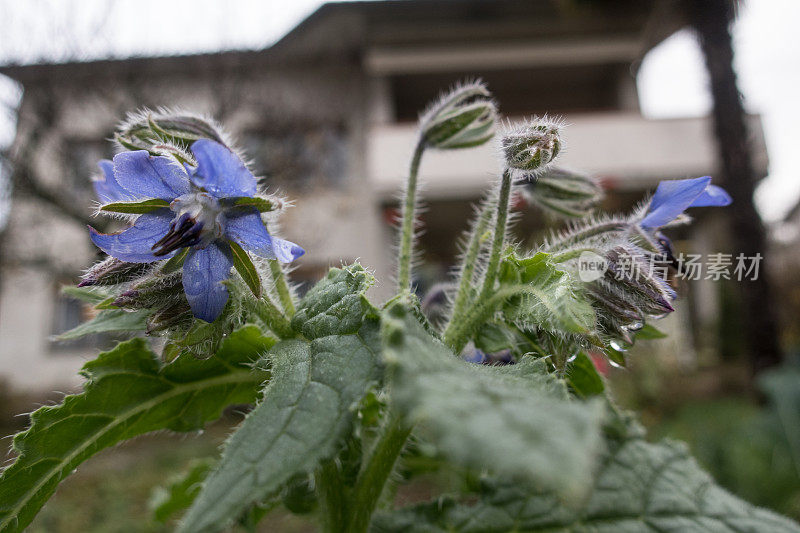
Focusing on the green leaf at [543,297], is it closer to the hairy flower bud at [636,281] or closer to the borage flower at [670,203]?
the hairy flower bud at [636,281]

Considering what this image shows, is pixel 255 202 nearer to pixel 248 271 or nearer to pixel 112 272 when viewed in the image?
pixel 248 271

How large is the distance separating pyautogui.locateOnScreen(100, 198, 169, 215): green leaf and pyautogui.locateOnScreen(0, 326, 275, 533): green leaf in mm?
157

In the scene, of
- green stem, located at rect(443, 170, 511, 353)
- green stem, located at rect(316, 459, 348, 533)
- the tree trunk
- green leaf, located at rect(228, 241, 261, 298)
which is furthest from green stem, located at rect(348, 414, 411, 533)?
the tree trunk

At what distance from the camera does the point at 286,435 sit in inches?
19.2

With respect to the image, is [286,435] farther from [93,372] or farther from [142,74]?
[142,74]

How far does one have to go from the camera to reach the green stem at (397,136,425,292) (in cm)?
78

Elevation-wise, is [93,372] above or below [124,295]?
below

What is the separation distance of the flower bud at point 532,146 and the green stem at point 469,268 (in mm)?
109

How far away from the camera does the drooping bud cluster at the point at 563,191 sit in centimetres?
93

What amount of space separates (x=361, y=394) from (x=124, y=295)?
1.07 feet

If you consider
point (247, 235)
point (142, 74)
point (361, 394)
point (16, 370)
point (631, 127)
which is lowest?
point (16, 370)

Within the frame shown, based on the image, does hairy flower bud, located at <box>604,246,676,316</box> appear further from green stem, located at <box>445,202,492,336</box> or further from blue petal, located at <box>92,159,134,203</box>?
blue petal, located at <box>92,159,134,203</box>

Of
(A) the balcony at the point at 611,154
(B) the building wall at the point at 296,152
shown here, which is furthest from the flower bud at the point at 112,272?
(A) the balcony at the point at 611,154

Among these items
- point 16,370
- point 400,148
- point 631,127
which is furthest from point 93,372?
point 16,370
